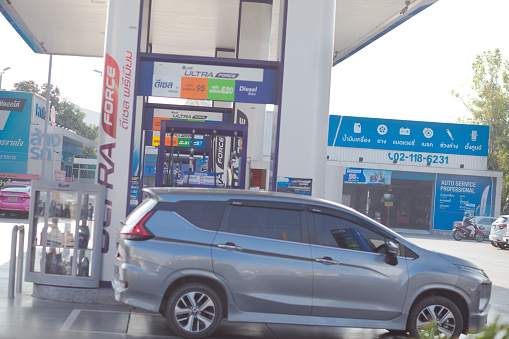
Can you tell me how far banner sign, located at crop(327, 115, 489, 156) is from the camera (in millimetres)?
42094

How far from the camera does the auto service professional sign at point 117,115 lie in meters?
9.81

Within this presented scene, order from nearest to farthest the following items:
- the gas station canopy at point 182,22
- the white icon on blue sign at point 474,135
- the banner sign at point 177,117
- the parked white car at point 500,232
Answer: the gas station canopy at point 182,22, the banner sign at point 177,117, the parked white car at point 500,232, the white icon on blue sign at point 474,135

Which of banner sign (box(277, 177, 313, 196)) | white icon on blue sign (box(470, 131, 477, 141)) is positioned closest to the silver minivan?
banner sign (box(277, 177, 313, 196))

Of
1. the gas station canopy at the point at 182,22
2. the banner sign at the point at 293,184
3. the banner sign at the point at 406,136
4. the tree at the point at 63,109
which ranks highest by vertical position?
the tree at the point at 63,109

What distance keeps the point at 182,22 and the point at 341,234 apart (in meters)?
→ 12.5

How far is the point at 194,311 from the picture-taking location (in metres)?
7.55

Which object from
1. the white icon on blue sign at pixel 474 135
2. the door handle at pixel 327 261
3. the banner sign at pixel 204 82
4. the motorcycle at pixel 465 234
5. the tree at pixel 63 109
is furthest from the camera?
the tree at pixel 63 109

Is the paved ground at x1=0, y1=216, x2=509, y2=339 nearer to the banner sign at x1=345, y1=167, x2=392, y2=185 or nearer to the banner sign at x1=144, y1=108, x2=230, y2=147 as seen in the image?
the banner sign at x1=144, y1=108, x2=230, y2=147

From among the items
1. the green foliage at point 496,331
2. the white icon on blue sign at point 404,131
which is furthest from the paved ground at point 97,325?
the white icon on blue sign at point 404,131

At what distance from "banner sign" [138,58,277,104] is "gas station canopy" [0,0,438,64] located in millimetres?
5266

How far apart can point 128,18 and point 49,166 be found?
3802 cm

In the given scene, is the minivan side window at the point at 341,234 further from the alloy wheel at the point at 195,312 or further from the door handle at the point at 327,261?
the alloy wheel at the point at 195,312

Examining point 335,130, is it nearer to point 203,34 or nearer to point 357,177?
point 357,177

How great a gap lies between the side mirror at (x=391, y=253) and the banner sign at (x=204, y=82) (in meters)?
3.60
